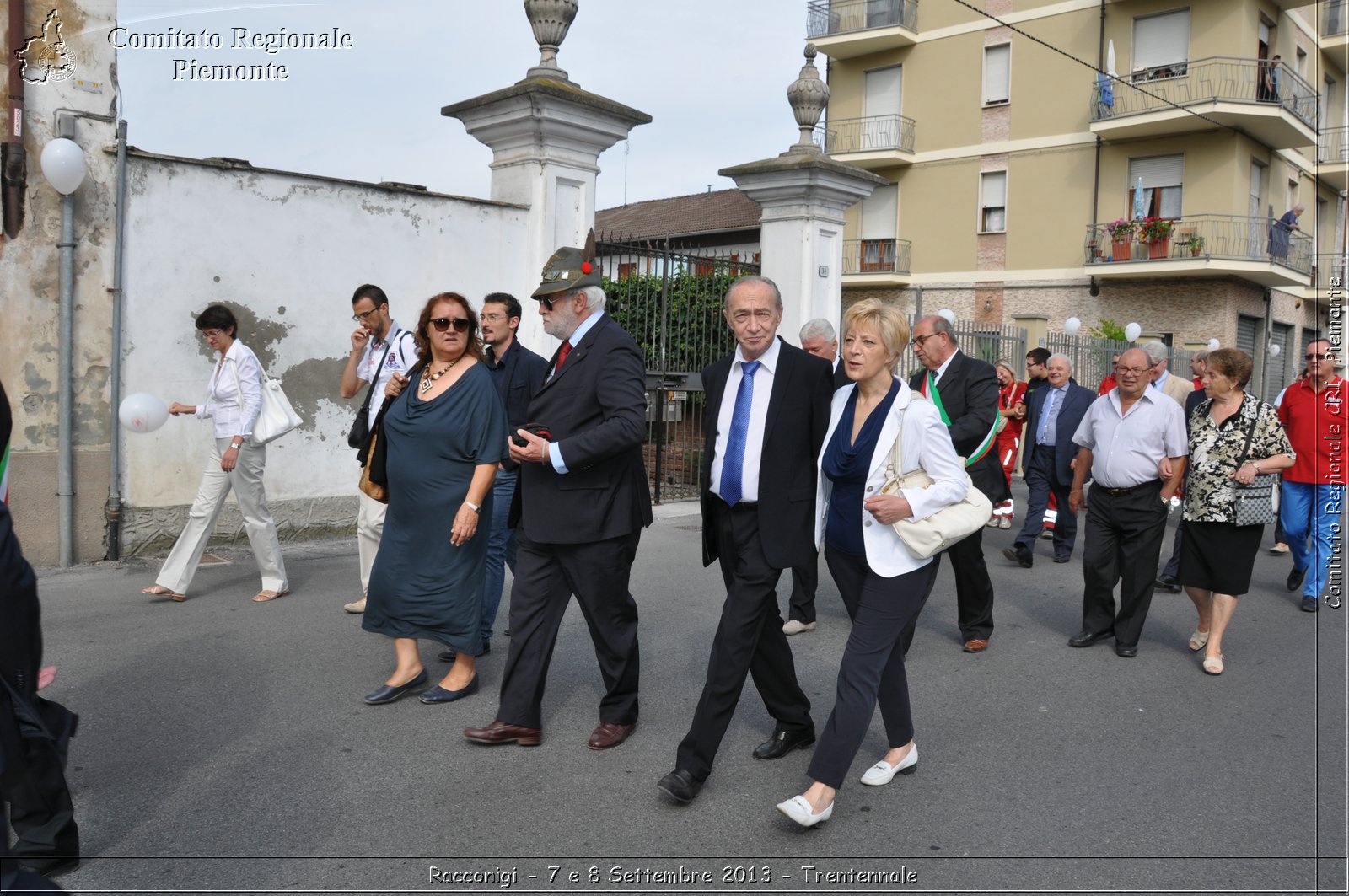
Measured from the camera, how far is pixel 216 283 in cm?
830

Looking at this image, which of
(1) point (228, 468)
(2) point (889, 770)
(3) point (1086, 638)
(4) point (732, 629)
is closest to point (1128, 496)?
(3) point (1086, 638)

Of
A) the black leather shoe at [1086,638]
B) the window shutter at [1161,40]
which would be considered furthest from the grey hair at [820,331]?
the window shutter at [1161,40]

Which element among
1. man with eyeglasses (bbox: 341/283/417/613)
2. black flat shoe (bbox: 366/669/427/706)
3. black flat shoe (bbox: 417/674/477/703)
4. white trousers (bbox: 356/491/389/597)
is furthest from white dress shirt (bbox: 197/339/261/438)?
black flat shoe (bbox: 417/674/477/703)

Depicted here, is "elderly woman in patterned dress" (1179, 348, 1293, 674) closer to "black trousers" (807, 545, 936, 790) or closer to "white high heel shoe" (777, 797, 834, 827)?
"black trousers" (807, 545, 936, 790)

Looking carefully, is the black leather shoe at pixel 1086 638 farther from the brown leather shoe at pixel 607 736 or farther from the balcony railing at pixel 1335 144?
the balcony railing at pixel 1335 144

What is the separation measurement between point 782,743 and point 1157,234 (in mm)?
26483

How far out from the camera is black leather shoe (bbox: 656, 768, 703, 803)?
3.94 meters

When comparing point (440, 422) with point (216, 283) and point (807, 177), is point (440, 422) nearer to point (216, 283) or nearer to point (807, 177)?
point (216, 283)

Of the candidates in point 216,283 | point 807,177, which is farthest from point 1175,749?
point 807,177

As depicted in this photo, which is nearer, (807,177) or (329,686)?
(329,686)

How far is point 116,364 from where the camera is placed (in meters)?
7.78

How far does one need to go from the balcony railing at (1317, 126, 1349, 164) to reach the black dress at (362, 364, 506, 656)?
109 feet

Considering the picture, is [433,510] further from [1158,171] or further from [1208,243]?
[1158,171]

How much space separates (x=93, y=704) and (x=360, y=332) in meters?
2.57
